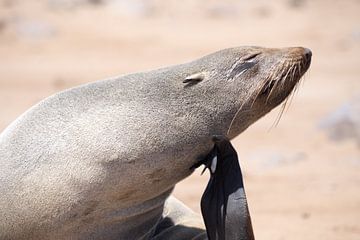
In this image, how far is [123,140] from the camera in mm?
4129

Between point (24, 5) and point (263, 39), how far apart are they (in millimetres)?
3604

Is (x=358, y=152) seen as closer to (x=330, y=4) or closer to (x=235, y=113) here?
(x=235, y=113)

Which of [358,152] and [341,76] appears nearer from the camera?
[358,152]

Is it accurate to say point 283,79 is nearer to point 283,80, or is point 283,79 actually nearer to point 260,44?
point 283,80

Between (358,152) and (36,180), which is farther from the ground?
(36,180)

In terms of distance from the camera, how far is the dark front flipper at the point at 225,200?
13.5 feet

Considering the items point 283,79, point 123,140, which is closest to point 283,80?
point 283,79

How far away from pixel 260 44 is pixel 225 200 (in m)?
8.00

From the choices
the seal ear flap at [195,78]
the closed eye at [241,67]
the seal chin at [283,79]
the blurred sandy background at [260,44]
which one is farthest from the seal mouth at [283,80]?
the blurred sandy background at [260,44]

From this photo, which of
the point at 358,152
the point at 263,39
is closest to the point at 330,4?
the point at 263,39

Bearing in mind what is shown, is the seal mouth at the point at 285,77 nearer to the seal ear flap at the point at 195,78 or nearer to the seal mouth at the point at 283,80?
the seal mouth at the point at 283,80

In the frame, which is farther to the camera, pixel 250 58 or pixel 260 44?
pixel 260 44

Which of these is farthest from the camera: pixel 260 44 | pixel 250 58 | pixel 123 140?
pixel 260 44

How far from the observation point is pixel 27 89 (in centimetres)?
1061
